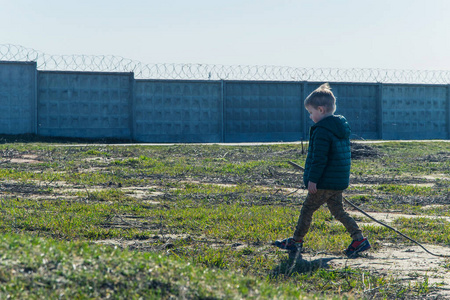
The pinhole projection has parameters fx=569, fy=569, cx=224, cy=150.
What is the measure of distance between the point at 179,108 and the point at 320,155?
2415cm

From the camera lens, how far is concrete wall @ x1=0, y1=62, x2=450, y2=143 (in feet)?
89.5

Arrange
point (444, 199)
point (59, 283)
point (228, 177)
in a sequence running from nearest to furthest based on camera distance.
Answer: point (59, 283), point (444, 199), point (228, 177)

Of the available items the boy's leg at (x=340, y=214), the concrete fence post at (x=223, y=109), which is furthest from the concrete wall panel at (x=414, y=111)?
the boy's leg at (x=340, y=214)

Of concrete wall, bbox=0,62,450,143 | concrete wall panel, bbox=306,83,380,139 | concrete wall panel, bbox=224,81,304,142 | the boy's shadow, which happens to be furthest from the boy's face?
concrete wall panel, bbox=306,83,380,139

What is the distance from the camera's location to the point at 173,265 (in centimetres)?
381

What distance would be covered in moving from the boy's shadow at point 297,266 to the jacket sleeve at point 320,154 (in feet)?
2.50

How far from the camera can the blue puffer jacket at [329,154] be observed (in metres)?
5.47

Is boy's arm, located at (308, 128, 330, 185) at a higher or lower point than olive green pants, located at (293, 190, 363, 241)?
higher

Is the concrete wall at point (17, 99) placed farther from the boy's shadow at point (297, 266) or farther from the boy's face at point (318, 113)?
the boy's shadow at point (297, 266)

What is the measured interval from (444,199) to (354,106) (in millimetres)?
23135

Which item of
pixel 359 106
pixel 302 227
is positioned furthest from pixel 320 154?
pixel 359 106

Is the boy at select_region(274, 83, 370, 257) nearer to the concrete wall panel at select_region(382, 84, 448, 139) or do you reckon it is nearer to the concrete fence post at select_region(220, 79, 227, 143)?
the concrete fence post at select_region(220, 79, 227, 143)

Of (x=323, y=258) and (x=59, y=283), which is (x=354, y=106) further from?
(x=59, y=283)

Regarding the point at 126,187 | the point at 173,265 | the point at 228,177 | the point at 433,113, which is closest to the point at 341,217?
the point at 173,265
